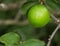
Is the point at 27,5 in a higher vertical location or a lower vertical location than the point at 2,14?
higher

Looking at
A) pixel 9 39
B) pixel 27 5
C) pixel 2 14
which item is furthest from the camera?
pixel 2 14

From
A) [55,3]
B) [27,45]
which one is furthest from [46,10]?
[27,45]

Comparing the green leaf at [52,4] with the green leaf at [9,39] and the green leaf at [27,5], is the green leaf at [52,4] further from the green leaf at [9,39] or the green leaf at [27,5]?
the green leaf at [9,39]

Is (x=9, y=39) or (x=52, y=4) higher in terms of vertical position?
(x=52, y=4)

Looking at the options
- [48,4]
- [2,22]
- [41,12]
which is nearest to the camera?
[41,12]

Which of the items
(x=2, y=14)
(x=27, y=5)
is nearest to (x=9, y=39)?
(x=27, y=5)

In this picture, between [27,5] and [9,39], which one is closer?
[9,39]

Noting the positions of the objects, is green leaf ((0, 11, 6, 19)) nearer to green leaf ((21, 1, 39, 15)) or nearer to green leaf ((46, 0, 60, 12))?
green leaf ((21, 1, 39, 15))

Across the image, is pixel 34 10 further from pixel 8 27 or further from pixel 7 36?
pixel 8 27

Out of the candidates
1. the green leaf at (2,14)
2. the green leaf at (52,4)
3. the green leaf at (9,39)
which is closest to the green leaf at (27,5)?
the green leaf at (52,4)

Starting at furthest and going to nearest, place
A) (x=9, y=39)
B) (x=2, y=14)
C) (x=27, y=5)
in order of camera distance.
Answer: (x=2, y=14), (x=27, y=5), (x=9, y=39)

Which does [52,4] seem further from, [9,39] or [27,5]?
[9,39]
